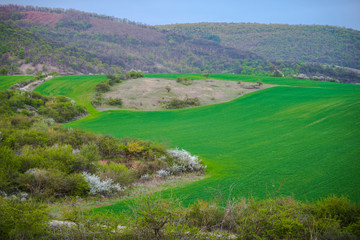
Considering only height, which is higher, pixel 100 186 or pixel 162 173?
pixel 100 186

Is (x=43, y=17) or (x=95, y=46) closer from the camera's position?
(x=95, y=46)

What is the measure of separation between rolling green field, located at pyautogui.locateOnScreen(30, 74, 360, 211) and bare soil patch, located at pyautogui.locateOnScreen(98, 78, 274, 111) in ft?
15.0

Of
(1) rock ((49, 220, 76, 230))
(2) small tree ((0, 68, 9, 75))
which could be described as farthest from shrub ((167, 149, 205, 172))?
(2) small tree ((0, 68, 9, 75))

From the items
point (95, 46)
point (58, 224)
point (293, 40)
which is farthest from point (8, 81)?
point (293, 40)

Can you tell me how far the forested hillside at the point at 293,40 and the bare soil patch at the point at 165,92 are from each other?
74029 mm

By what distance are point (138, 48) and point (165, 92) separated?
256ft

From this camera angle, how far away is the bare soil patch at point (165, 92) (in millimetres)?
48000

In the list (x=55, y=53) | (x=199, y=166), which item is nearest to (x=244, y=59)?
(x=55, y=53)

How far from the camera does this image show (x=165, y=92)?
175ft

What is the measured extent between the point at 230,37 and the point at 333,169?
151156mm

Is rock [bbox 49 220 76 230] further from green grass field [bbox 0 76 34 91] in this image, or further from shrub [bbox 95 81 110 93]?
green grass field [bbox 0 76 34 91]

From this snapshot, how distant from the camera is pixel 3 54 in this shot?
232 feet

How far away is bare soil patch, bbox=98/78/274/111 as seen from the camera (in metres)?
48.0

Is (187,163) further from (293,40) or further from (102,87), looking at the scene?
(293,40)
